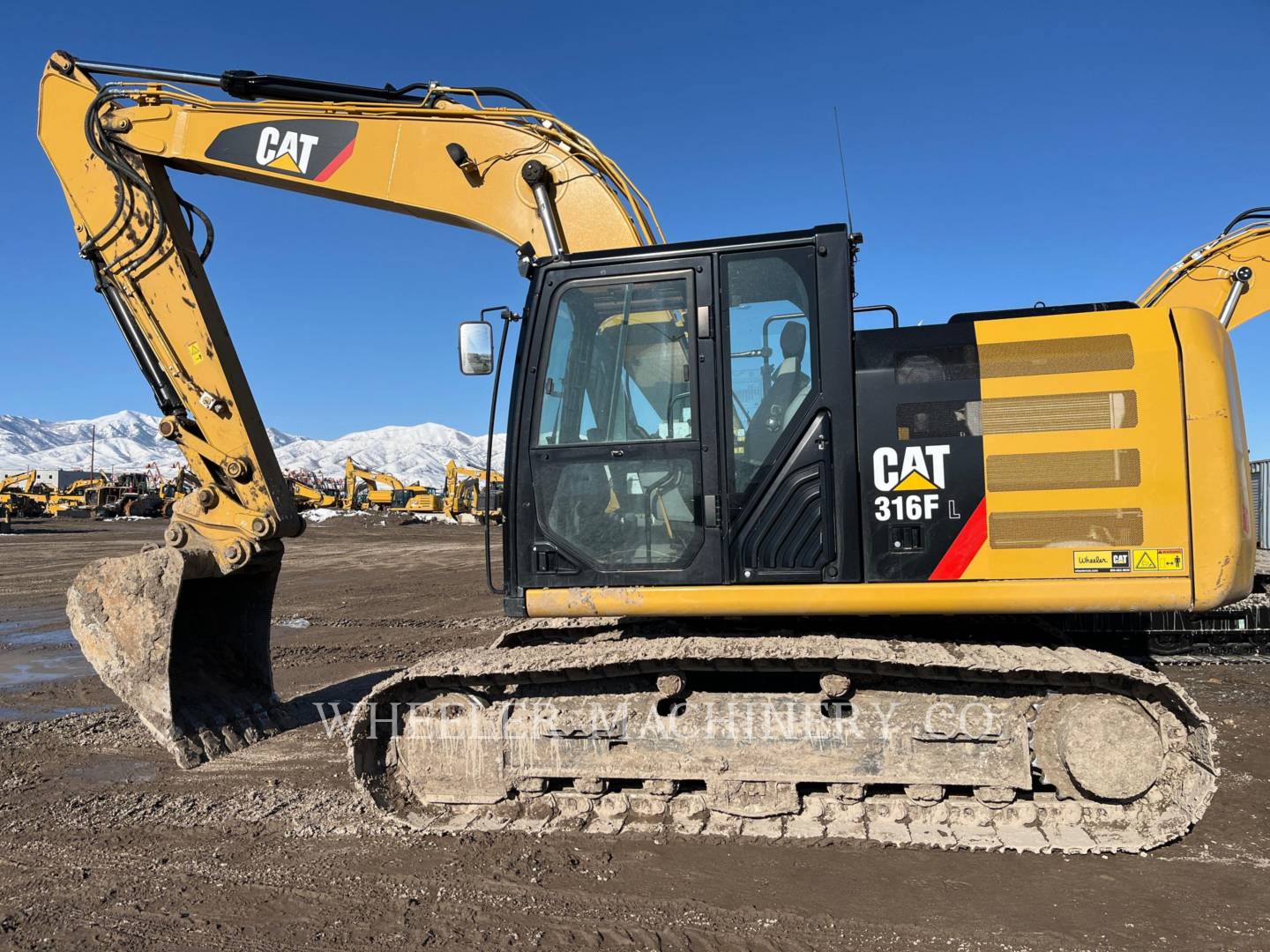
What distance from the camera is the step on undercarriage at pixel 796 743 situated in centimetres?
370

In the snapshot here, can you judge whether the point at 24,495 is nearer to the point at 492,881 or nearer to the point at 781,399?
the point at 492,881

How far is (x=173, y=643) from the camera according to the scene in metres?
5.10

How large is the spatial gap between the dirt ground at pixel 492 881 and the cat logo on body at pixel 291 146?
362cm

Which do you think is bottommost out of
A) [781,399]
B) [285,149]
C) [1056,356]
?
[781,399]

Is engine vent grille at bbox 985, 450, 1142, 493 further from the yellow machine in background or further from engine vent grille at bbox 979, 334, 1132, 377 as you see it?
the yellow machine in background

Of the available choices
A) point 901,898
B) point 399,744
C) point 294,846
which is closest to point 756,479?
point 901,898

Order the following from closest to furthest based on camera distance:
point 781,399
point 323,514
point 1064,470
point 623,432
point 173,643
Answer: point 1064,470
point 781,399
point 623,432
point 173,643
point 323,514

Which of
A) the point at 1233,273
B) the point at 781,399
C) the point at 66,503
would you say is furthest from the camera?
the point at 66,503

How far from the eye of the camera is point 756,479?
152 inches

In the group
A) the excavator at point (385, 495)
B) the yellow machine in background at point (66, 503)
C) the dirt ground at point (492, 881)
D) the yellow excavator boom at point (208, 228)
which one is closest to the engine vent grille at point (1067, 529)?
the dirt ground at point (492, 881)

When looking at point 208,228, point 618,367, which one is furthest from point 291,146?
point 618,367

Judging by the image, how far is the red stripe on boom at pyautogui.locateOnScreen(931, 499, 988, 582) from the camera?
12.2ft

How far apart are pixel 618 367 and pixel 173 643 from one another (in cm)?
324

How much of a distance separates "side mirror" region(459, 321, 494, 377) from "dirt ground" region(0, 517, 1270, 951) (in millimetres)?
2234
